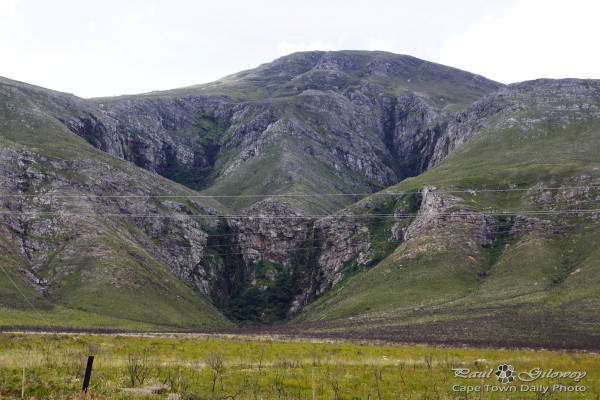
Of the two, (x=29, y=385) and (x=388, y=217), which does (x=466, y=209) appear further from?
(x=29, y=385)

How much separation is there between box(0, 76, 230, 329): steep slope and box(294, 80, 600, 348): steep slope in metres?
37.1

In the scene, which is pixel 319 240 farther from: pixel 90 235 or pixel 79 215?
pixel 79 215

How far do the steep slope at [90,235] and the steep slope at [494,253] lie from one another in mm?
37125

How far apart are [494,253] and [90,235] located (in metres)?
98.6

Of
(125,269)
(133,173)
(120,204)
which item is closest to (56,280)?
(125,269)

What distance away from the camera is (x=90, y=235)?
A: 103375 millimetres

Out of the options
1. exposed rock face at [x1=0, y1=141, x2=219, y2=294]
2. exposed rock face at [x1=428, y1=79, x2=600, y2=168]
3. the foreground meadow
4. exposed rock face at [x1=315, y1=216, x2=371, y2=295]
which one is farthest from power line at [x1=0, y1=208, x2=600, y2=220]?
the foreground meadow

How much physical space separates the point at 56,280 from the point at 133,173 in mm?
56233

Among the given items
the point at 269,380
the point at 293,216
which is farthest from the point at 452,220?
the point at 269,380

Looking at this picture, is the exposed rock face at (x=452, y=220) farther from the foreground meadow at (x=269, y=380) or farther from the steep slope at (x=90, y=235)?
the foreground meadow at (x=269, y=380)

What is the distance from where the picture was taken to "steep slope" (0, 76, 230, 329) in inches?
3499

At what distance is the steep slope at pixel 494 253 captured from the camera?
2756 inches

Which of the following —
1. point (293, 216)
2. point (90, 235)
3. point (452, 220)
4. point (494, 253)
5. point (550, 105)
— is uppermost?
point (550, 105)

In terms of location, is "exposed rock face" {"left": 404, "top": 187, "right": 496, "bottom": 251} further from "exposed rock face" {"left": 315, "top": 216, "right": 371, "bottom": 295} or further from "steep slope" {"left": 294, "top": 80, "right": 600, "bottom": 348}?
"exposed rock face" {"left": 315, "top": 216, "right": 371, "bottom": 295}
